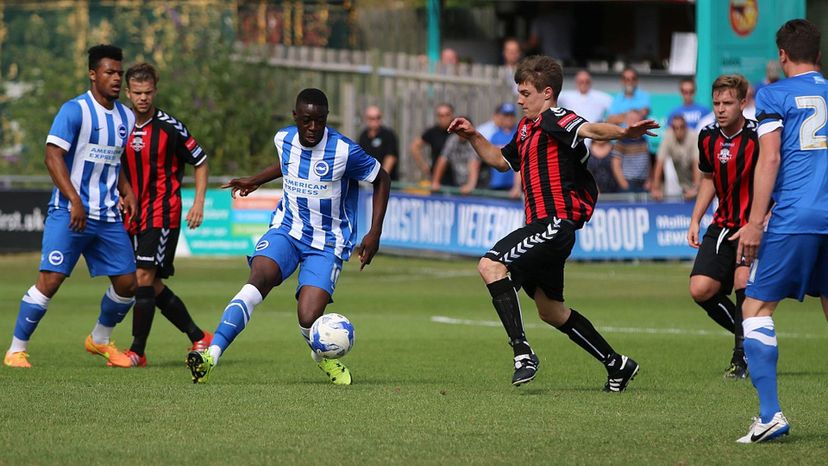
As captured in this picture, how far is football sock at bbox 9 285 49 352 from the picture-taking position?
10.6m

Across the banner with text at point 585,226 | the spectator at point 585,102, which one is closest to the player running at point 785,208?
the banner with text at point 585,226

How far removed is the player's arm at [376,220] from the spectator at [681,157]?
1118 cm

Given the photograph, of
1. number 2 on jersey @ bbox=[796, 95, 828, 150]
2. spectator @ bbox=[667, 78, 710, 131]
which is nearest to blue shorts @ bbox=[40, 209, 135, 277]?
number 2 on jersey @ bbox=[796, 95, 828, 150]

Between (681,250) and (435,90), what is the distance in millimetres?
5918

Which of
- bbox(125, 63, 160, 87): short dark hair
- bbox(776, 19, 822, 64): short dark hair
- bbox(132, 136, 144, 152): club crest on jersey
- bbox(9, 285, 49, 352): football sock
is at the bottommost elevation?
bbox(9, 285, 49, 352): football sock

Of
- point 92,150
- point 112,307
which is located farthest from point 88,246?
point 92,150

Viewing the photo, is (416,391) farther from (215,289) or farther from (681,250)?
(681,250)

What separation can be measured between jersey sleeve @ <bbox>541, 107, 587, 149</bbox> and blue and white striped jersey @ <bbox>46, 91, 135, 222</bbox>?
3269mm

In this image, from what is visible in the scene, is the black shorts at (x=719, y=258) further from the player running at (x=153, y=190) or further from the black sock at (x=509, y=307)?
the player running at (x=153, y=190)

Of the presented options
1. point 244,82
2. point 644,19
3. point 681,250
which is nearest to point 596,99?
point 681,250

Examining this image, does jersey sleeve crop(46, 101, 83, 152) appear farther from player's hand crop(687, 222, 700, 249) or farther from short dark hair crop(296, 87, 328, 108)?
player's hand crop(687, 222, 700, 249)

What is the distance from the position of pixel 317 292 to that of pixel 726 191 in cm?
310

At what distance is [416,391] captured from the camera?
29.9 feet

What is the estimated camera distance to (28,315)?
10.6 m
